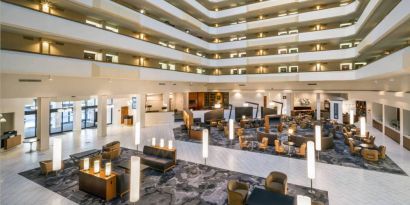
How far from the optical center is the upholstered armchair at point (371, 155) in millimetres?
Answer: 12227

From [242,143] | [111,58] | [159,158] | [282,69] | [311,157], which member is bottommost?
[159,158]

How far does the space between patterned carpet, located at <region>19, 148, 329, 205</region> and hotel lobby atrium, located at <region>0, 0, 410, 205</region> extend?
0.08m

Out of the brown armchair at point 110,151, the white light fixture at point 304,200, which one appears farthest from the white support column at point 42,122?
the white light fixture at point 304,200

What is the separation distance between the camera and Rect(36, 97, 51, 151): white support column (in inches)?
550

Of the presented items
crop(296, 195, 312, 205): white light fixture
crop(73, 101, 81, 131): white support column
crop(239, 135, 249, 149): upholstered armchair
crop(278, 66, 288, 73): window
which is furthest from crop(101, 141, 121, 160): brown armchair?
crop(278, 66, 288, 73): window

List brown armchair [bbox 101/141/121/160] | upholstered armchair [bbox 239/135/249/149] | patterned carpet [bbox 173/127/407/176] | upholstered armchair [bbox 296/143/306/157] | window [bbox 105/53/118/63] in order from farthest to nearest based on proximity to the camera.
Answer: window [bbox 105/53/118/63], upholstered armchair [bbox 239/135/249/149], upholstered armchair [bbox 296/143/306/157], brown armchair [bbox 101/141/121/160], patterned carpet [bbox 173/127/407/176]

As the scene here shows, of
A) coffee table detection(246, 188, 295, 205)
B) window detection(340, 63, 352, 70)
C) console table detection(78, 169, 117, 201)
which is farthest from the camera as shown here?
window detection(340, 63, 352, 70)

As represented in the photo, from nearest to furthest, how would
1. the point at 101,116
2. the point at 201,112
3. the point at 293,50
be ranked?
the point at 101,116
the point at 293,50
the point at 201,112

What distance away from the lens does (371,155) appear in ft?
40.6

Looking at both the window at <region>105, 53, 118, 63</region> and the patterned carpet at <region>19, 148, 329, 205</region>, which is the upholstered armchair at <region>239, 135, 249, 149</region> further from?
the window at <region>105, 53, 118, 63</region>

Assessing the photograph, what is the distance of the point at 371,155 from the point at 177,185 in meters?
11.7

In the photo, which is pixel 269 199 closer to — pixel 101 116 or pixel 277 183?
pixel 277 183

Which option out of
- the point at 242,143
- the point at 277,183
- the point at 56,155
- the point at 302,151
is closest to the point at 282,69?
the point at 242,143

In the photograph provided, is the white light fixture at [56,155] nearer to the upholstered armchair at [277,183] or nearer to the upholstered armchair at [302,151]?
the upholstered armchair at [277,183]
